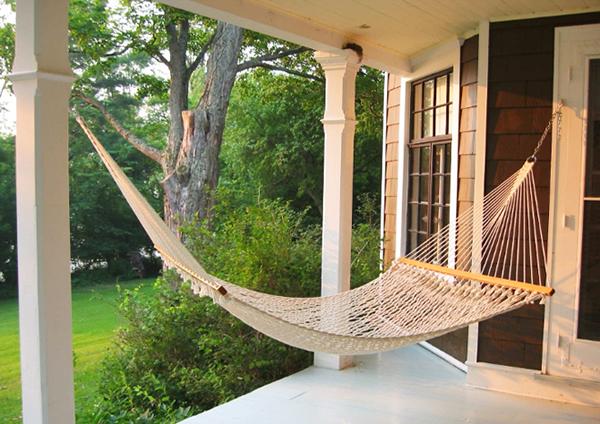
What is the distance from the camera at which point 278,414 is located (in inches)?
135

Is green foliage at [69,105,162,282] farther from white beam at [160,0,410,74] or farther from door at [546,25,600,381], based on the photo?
door at [546,25,600,381]

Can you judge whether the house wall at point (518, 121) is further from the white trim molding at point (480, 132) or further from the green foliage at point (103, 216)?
the green foliage at point (103, 216)

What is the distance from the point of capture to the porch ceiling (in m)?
3.30

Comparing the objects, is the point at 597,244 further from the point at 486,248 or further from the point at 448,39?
the point at 448,39

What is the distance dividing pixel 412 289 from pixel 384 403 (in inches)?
28.5

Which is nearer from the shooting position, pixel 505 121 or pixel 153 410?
pixel 505 121

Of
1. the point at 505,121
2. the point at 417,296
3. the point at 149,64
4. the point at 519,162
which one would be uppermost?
the point at 149,64

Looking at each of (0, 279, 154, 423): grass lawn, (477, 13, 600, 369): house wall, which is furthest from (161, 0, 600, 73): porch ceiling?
(0, 279, 154, 423): grass lawn

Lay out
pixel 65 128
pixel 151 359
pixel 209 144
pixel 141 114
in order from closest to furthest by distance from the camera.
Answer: pixel 65 128 → pixel 151 359 → pixel 209 144 → pixel 141 114

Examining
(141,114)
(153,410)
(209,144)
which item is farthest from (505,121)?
(141,114)

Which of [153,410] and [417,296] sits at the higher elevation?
[417,296]

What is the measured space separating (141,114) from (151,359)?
9.95 metres

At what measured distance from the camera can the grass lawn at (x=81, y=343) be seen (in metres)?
6.17

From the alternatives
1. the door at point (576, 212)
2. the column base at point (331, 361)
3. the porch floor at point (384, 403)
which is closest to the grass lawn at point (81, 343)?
the porch floor at point (384, 403)
